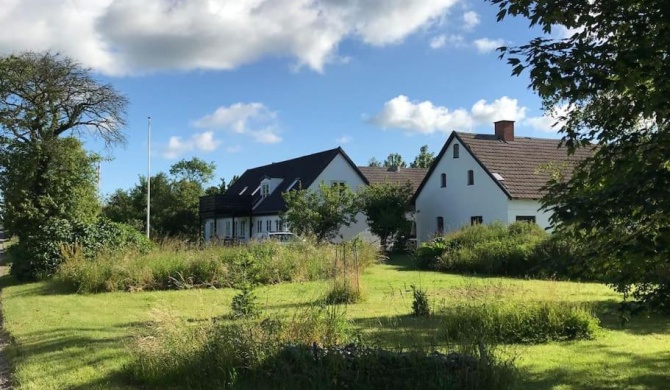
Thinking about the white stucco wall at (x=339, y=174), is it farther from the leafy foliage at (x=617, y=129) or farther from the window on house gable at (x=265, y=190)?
the leafy foliage at (x=617, y=129)

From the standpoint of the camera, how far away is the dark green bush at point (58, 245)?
19906 millimetres

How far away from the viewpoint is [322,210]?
34938mm

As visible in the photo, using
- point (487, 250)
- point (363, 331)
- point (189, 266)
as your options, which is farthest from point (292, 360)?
point (487, 250)

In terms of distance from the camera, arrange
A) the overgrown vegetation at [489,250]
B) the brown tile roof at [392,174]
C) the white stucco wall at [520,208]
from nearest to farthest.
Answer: the overgrown vegetation at [489,250]
the white stucco wall at [520,208]
the brown tile roof at [392,174]

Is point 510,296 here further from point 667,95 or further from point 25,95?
point 25,95

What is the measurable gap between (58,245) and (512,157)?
85.8ft

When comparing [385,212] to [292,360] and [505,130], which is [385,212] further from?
[292,360]

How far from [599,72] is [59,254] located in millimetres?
18810

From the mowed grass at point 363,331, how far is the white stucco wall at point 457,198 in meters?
19.0

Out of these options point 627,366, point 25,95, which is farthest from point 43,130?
point 627,366

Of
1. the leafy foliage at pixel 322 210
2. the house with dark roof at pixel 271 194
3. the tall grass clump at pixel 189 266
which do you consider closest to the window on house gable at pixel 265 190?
the house with dark roof at pixel 271 194

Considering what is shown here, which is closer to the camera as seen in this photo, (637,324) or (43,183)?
(637,324)

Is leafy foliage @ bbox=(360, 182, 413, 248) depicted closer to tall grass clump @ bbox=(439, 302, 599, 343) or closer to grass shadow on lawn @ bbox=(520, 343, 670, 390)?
tall grass clump @ bbox=(439, 302, 599, 343)

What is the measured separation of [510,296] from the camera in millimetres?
10070
